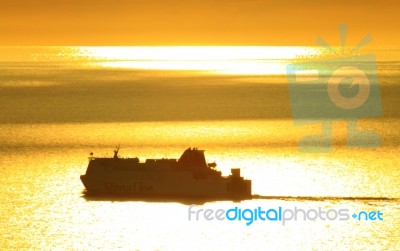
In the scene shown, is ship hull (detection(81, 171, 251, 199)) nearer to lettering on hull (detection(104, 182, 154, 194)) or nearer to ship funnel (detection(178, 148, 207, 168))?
lettering on hull (detection(104, 182, 154, 194))

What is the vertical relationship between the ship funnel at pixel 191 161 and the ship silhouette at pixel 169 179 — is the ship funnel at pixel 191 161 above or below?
above

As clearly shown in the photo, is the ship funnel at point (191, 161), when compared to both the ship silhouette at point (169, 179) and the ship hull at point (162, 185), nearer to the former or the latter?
the ship silhouette at point (169, 179)

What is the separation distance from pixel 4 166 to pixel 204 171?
34455 mm

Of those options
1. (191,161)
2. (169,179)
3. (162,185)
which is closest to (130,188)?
(162,185)

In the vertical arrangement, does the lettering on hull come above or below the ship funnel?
below

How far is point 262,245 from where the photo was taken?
7556 cm

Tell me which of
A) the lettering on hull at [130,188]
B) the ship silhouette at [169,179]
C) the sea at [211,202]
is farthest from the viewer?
the lettering on hull at [130,188]

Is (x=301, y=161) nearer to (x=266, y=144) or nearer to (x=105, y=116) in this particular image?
(x=266, y=144)

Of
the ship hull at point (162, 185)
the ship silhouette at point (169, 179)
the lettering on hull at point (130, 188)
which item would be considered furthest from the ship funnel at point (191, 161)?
the lettering on hull at point (130, 188)

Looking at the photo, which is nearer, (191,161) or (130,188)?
(191,161)

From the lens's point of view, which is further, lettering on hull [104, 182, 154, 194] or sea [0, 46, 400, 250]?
lettering on hull [104, 182, 154, 194]

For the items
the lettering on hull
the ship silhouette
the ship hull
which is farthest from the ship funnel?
the lettering on hull

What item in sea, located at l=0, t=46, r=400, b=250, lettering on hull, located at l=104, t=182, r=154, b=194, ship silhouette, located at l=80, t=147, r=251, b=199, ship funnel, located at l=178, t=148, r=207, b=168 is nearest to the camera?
sea, located at l=0, t=46, r=400, b=250

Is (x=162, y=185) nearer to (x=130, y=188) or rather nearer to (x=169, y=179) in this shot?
(x=169, y=179)
